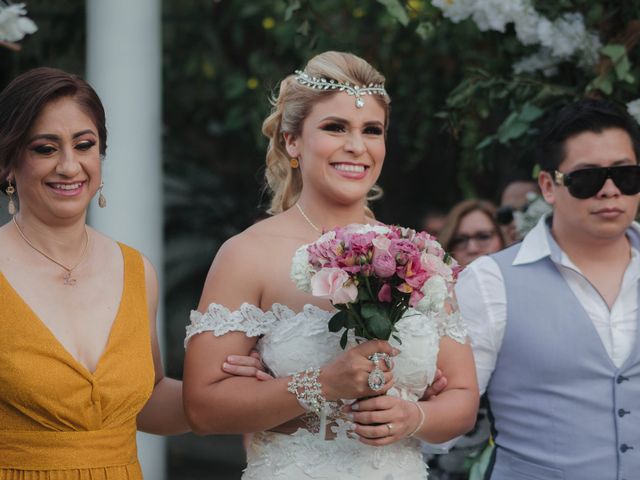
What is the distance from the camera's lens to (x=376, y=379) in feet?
12.3

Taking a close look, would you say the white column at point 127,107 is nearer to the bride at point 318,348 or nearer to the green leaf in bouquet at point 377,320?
the bride at point 318,348

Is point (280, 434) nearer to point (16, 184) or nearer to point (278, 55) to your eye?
point (16, 184)

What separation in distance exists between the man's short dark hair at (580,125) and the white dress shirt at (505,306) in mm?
342

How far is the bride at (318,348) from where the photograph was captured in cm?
388

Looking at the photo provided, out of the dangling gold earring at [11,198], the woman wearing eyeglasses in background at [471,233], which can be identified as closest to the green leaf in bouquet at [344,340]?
the dangling gold earring at [11,198]

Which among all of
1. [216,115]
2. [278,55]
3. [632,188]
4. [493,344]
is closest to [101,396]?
[493,344]

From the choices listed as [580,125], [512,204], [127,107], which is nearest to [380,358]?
[580,125]

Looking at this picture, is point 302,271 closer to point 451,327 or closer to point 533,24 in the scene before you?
point 451,327

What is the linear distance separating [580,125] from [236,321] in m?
1.69

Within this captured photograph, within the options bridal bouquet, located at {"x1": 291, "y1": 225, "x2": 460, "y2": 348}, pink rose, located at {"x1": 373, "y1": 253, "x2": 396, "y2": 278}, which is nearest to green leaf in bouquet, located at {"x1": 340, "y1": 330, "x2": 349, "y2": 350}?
bridal bouquet, located at {"x1": 291, "y1": 225, "x2": 460, "y2": 348}

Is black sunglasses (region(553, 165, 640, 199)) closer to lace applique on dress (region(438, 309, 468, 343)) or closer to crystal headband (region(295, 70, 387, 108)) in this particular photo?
lace applique on dress (region(438, 309, 468, 343))

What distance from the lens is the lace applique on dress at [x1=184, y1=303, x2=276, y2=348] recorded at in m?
4.00

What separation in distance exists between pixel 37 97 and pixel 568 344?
2134mm

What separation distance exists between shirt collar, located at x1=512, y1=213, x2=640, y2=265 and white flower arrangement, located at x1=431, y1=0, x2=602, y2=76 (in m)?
1.16
